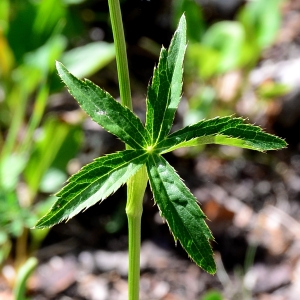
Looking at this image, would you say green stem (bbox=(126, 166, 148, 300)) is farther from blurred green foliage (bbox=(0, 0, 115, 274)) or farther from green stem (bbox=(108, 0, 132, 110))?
blurred green foliage (bbox=(0, 0, 115, 274))

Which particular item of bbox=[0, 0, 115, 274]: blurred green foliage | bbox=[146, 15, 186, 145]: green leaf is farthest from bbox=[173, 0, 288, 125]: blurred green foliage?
bbox=[146, 15, 186, 145]: green leaf

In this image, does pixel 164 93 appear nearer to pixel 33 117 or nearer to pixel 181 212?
pixel 181 212

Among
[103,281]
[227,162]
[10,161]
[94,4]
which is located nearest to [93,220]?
[103,281]

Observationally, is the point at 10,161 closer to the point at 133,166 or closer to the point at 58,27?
the point at 58,27

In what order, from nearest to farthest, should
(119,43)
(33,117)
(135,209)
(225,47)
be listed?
(119,43), (135,209), (33,117), (225,47)

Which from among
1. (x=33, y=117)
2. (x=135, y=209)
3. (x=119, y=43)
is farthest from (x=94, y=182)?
(x=33, y=117)
